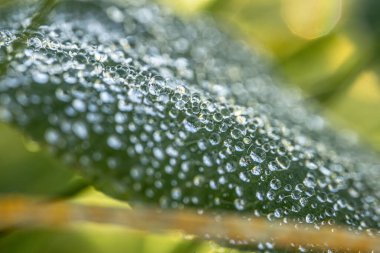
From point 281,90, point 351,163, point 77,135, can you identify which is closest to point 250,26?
point 281,90

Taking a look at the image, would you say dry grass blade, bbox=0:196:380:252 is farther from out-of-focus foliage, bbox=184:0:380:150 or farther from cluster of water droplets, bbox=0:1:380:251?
out-of-focus foliage, bbox=184:0:380:150

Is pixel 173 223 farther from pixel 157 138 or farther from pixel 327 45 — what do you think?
pixel 327 45

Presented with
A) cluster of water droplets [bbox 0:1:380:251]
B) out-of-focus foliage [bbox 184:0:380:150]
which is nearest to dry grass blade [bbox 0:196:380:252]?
cluster of water droplets [bbox 0:1:380:251]

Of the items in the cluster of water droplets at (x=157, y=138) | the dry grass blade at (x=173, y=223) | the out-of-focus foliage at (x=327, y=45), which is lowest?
the dry grass blade at (x=173, y=223)

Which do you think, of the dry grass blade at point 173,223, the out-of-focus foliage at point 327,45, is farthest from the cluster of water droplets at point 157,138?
the out-of-focus foliage at point 327,45

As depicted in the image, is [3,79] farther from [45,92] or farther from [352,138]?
[352,138]

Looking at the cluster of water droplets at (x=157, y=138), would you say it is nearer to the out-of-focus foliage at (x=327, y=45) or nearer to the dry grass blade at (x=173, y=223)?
the dry grass blade at (x=173, y=223)

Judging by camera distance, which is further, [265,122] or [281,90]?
[281,90]

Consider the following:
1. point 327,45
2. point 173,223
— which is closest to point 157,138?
point 173,223
